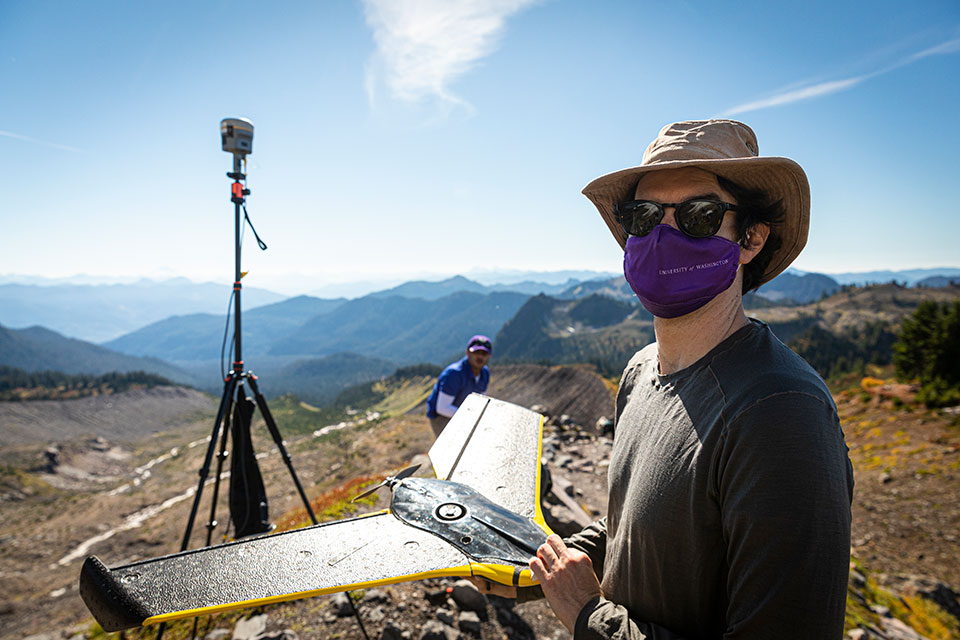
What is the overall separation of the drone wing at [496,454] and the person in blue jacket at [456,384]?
327 cm

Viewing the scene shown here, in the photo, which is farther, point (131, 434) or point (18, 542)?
point (131, 434)

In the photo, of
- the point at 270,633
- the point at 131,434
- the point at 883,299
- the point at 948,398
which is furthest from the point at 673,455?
the point at 883,299

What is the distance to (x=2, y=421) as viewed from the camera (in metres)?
96.4

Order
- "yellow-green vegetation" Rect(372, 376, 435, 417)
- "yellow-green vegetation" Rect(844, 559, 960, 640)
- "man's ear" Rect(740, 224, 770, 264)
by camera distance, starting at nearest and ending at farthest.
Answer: "man's ear" Rect(740, 224, 770, 264)
"yellow-green vegetation" Rect(844, 559, 960, 640)
"yellow-green vegetation" Rect(372, 376, 435, 417)

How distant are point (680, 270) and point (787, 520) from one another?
1.16 meters

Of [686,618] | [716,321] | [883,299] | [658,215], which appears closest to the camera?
[686,618]

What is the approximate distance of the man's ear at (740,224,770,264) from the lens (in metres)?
2.07

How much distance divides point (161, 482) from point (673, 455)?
7127 cm

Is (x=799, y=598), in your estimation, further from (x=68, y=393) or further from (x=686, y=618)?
(x=68, y=393)

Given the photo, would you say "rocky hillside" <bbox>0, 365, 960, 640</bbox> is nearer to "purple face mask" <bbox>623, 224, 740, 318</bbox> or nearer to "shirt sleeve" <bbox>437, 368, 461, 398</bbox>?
"shirt sleeve" <bbox>437, 368, 461, 398</bbox>

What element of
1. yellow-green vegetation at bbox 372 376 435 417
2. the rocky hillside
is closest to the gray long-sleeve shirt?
the rocky hillside

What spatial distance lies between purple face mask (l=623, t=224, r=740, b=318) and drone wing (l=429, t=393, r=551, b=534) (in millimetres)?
1640

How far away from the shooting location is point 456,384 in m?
7.80

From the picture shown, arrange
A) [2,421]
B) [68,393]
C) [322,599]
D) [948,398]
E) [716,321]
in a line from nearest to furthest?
[716,321] → [322,599] → [948,398] → [2,421] → [68,393]
